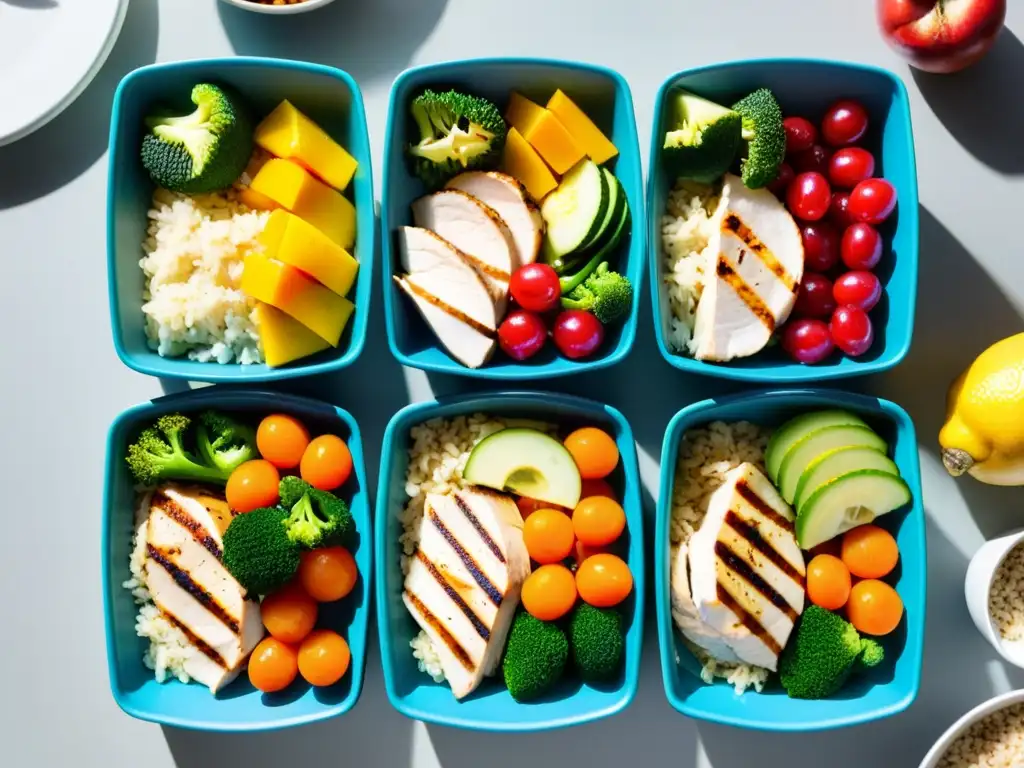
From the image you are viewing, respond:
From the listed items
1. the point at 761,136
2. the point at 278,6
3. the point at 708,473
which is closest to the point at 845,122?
the point at 761,136

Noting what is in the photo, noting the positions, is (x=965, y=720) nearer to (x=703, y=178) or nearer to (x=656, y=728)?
(x=656, y=728)

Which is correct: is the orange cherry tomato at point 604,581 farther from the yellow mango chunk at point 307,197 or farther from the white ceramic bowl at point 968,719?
the yellow mango chunk at point 307,197

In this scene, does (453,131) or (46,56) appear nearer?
(453,131)

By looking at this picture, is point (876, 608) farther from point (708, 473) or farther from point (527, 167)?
point (527, 167)

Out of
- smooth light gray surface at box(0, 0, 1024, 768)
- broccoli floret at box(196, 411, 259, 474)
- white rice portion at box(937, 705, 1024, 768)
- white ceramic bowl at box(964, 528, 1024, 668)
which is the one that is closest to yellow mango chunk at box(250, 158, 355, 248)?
smooth light gray surface at box(0, 0, 1024, 768)

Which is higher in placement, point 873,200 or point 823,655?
point 873,200

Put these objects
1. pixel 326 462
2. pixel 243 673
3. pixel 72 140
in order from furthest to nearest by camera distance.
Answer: pixel 72 140
pixel 243 673
pixel 326 462
